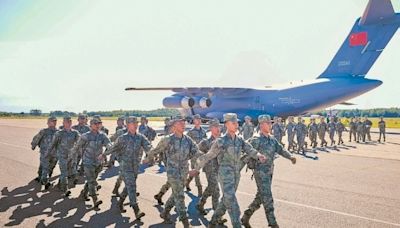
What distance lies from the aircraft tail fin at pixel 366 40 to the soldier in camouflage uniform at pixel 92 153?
68.7ft

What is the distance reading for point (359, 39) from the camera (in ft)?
81.1

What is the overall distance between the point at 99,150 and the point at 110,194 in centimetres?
156

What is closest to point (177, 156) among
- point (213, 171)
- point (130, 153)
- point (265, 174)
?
point (213, 171)

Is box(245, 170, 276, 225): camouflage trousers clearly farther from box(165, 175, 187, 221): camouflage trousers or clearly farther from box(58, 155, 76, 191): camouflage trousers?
box(58, 155, 76, 191): camouflage trousers

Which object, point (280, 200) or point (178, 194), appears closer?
point (178, 194)

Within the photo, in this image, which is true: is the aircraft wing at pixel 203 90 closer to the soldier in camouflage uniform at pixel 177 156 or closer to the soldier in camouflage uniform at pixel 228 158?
the soldier in camouflage uniform at pixel 177 156

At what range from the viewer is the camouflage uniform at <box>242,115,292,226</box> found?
5.79m

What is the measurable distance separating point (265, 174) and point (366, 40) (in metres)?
22.2

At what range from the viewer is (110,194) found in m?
8.82

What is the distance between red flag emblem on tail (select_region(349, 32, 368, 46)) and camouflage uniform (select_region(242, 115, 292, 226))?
21520 mm

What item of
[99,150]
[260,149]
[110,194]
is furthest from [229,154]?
[110,194]

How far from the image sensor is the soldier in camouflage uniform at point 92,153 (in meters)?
7.57

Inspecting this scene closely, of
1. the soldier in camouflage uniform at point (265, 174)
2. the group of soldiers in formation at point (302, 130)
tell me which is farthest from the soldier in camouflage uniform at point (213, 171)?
the group of soldiers in formation at point (302, 130)

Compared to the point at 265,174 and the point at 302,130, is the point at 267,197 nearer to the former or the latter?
the point at 265,174
